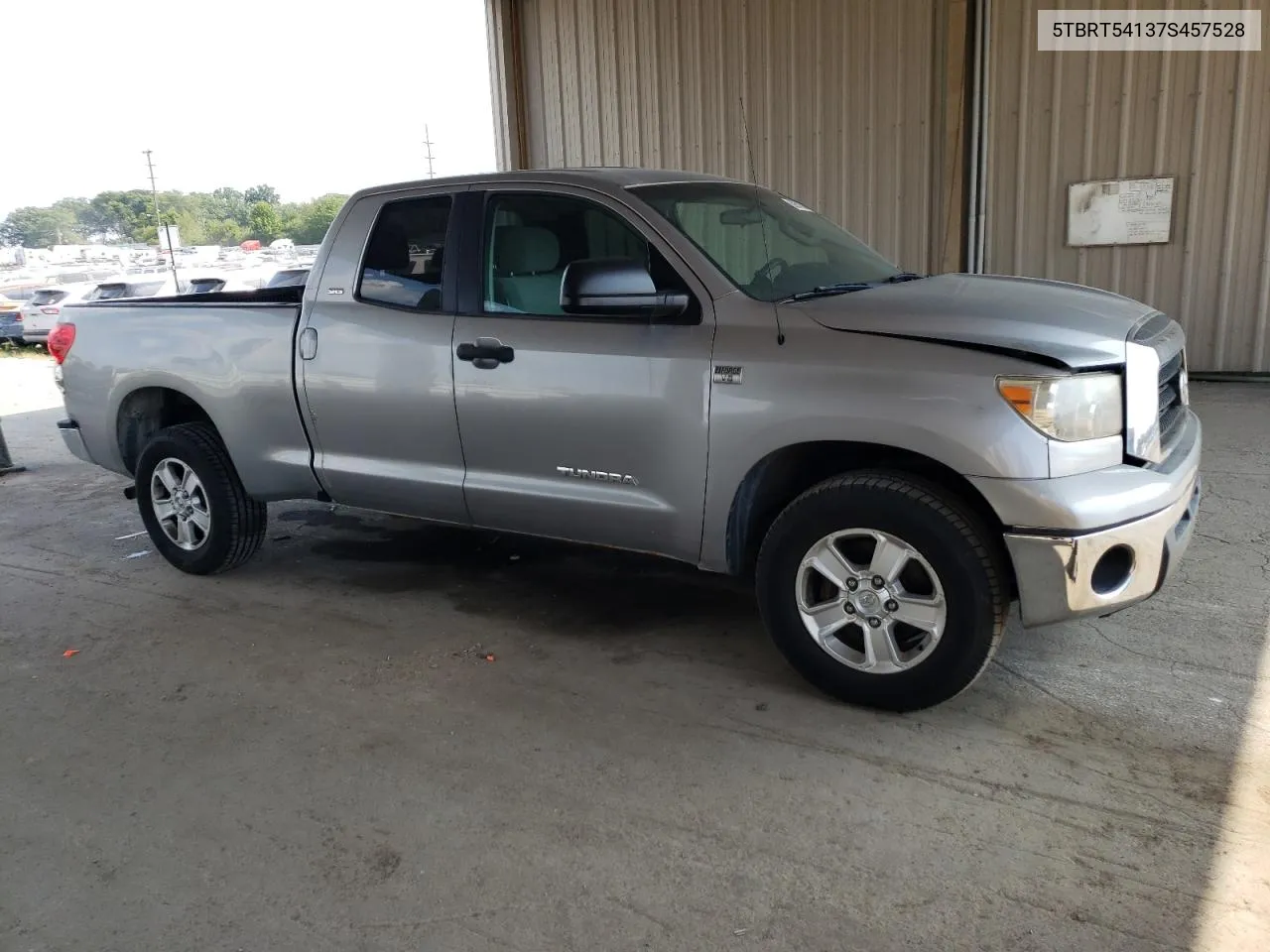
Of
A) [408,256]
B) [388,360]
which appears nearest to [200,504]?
[388,360]

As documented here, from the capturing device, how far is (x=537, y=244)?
423cm

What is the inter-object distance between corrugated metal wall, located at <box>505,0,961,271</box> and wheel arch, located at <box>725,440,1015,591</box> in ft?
22.8

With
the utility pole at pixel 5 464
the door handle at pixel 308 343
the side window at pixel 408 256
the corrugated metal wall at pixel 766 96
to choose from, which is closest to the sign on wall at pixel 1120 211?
the corrugated metal wall at pixel 766 96

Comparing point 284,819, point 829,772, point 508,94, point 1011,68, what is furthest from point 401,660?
point 508,94

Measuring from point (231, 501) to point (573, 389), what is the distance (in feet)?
7.60

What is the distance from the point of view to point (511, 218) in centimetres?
425

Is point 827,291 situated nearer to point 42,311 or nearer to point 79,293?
point 42,311

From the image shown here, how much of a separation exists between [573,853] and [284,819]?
0.94 m

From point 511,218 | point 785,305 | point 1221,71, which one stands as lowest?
point 785,305

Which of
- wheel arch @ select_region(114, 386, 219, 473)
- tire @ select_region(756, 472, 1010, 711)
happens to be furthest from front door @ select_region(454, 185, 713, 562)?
wheel arch @ select_region(114, 386, 219, 473)

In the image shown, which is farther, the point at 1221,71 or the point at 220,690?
the point at 1221,71

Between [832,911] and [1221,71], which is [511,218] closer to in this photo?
[832,911]

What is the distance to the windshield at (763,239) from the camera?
3852 mm

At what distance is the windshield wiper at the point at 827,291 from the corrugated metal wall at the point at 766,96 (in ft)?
20.8
